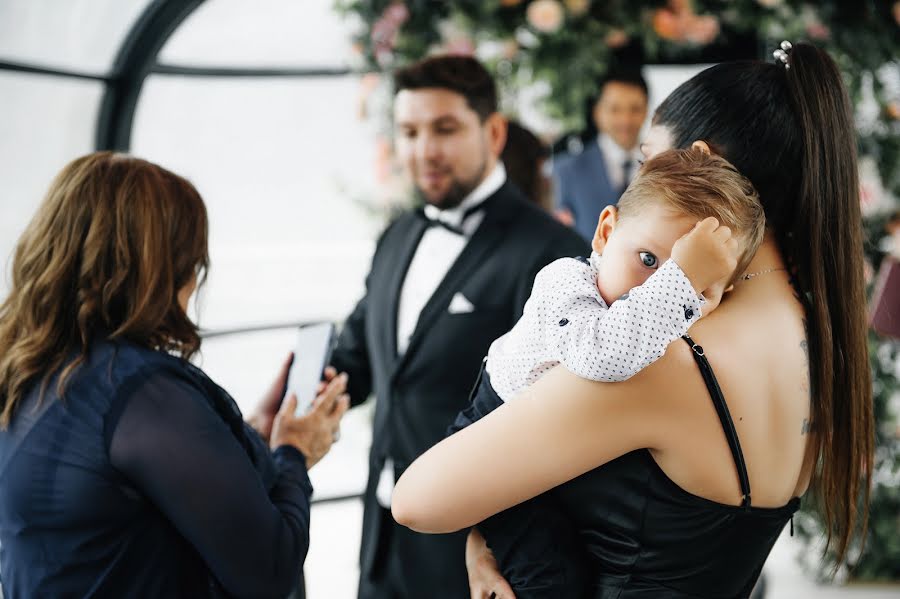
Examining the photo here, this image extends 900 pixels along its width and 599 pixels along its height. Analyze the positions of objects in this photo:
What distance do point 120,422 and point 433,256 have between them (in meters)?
1.25

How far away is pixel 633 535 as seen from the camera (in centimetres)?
123

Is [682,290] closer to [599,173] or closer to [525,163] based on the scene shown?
[525,163]

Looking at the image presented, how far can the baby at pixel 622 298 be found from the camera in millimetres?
1062

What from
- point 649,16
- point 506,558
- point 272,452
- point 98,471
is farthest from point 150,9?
point 506,558

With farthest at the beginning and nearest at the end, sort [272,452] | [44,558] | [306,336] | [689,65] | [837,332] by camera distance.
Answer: [689,65]
[306,336]
[272,452]
[44,558]
[837,332]

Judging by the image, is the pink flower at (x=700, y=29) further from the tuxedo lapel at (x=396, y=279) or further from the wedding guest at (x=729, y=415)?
the wedding guest at (x=729, y=415)

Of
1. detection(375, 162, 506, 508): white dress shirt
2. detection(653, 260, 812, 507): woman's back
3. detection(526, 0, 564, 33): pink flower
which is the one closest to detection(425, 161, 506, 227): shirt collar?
detection(375, 162, 506, 508): white dress shirt

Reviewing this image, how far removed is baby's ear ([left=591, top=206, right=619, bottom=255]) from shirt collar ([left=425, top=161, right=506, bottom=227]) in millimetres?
1237

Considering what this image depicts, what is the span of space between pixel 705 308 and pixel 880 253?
3452 mm

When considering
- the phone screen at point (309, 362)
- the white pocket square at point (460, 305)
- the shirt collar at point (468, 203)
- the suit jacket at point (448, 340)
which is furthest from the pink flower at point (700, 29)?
the phone screen at point (309, 362)

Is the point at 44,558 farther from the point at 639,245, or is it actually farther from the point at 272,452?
the point at 639,245

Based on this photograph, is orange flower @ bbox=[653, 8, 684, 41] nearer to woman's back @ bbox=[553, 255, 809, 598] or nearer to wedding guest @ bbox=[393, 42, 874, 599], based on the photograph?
wedding guest @ bbox=[393, 42, 874, 599]

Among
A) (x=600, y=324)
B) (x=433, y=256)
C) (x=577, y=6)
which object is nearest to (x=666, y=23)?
(x=577, y=6)

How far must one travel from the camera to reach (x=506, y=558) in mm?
1326
